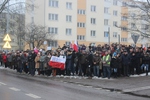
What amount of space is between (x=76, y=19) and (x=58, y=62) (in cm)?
4923

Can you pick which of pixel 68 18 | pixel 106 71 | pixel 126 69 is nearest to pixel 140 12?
pixel 126 69

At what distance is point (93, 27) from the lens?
75.7 m

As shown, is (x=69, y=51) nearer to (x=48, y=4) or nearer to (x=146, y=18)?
(x=146, y=18)

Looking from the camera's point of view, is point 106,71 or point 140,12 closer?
point 106,71

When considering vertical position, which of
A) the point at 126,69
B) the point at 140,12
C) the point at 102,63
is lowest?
the point at 126,69

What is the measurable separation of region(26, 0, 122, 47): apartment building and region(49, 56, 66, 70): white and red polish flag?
4350 centimetres

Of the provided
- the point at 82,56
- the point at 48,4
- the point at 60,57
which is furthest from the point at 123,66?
the point at 48,4

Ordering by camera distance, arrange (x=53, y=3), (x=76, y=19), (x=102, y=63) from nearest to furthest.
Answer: (x=102, y=63) < (x=53, y=3) < (x=76, y=19)

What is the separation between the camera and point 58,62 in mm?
25047

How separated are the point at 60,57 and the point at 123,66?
15.7ft

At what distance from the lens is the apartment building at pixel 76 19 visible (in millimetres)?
70625

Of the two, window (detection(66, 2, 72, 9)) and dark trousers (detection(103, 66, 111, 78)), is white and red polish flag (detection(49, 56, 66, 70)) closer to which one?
dark trousers (detection(103, 66, 111, 78))

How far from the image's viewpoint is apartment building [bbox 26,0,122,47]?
70625mm

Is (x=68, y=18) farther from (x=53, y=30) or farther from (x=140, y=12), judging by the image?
(x=140, y=12)
